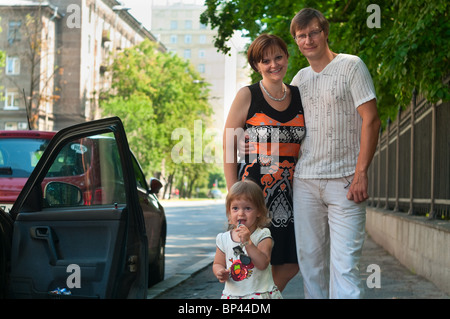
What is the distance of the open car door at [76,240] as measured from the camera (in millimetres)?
3811

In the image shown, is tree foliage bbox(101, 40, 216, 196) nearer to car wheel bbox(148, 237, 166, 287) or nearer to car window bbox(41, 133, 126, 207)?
car wheel bbox(148, 237, 166, 287)

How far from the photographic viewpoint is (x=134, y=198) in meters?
3.83

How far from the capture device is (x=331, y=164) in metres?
4.34

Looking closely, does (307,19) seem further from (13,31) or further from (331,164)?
(13,31)

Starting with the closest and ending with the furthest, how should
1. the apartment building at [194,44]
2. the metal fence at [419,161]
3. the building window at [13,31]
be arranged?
the metal fence at [419,161], the building window at [13,31], the apartment building at [194,44]

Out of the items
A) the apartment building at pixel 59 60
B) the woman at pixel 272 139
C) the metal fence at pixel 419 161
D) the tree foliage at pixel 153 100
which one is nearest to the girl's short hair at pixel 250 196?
the woman at pixel 272 139

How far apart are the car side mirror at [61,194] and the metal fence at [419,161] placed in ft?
19.7

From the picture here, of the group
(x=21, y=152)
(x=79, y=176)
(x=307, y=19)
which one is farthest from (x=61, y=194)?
(x=21, y=152)

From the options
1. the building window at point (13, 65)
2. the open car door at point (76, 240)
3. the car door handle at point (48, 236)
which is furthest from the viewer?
the building window at point (13, 65)

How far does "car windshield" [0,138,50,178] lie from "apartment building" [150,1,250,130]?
13551 centimetres

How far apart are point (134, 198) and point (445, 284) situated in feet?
17.8

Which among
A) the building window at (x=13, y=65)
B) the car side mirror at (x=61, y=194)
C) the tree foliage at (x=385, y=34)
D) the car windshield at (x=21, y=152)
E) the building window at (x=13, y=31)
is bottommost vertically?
the car side mirror at (x=61, y=194)

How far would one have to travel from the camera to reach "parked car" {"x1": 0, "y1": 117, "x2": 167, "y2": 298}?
3.81 meters

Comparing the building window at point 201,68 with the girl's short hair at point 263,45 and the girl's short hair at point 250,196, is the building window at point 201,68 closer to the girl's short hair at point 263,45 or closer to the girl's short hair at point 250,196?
the girl's short hair at point 263,45
